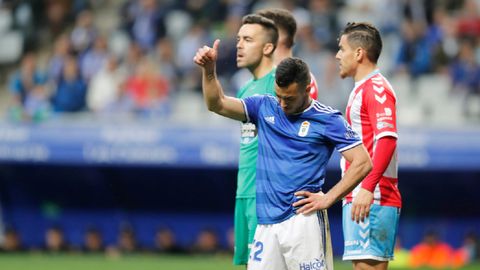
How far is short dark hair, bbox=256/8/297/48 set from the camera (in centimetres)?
894

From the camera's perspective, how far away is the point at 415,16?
18125mm

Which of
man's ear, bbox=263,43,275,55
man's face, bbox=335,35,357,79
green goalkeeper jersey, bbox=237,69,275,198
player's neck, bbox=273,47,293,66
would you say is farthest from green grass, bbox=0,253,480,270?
man's face, bbox=335,35,357,79

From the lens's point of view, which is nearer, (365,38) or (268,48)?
(365,38)

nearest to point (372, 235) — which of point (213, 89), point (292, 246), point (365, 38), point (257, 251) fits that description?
point (292, 246)

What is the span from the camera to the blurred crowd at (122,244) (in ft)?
60.3

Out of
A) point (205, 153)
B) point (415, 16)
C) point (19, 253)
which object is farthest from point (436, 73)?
point (19, 253)

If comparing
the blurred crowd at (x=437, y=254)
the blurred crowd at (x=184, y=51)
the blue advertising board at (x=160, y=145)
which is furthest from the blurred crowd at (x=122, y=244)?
the blurred crowd at (x=437, y=254)

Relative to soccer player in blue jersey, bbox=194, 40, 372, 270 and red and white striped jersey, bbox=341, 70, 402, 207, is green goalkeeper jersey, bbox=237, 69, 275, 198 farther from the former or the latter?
soccer player in blue jersey, bbox=194, 40, 372, 270

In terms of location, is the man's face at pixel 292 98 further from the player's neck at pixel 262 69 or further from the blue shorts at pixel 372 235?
the player's neck at pixel 262 69

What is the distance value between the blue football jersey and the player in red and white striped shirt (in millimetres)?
536

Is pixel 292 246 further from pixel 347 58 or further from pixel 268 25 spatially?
pixel 268 25

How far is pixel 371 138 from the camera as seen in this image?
305 inches

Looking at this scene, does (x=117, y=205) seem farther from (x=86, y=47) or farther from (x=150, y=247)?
(x=86, y=47)

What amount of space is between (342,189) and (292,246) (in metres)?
0.48
